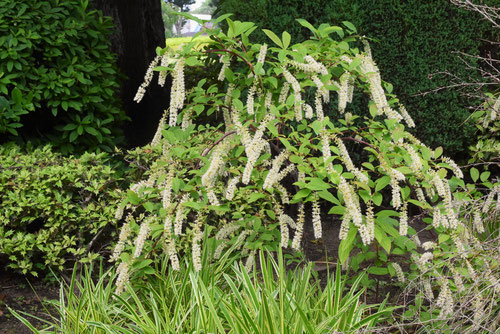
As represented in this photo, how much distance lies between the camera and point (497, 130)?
546cm

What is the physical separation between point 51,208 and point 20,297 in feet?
2.34

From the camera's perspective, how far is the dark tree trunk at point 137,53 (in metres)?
7.15

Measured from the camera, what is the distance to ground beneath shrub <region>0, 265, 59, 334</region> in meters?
3.84

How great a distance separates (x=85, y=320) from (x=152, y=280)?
701mm

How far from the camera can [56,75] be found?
5.45m

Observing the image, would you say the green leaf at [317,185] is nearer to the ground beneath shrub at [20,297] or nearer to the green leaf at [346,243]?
the green leaf at [346,243]

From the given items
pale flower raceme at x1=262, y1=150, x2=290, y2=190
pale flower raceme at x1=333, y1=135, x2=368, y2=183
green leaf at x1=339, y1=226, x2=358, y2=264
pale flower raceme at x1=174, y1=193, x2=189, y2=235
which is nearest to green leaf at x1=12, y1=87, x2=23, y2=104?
pale flower raceme at x1=174, y1=193, x2=189, y2=235

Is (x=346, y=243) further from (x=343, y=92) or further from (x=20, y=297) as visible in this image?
(x=20, y=297)

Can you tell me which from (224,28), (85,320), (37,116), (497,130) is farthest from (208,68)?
(85,320)

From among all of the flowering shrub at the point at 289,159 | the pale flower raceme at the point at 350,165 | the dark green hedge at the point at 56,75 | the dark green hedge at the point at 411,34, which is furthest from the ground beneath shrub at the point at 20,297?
the dark green hedge at the point at 411,34

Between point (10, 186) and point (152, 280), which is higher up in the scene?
point (10, 186)

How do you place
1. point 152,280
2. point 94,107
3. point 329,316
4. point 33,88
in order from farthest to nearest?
1. point 94,107
2. point 33,88
3. point 152,280
4. point 329,316

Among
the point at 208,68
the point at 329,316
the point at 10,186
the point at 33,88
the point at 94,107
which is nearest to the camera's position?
the point at 329,316

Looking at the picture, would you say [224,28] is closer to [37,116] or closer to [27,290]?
[37,116]
